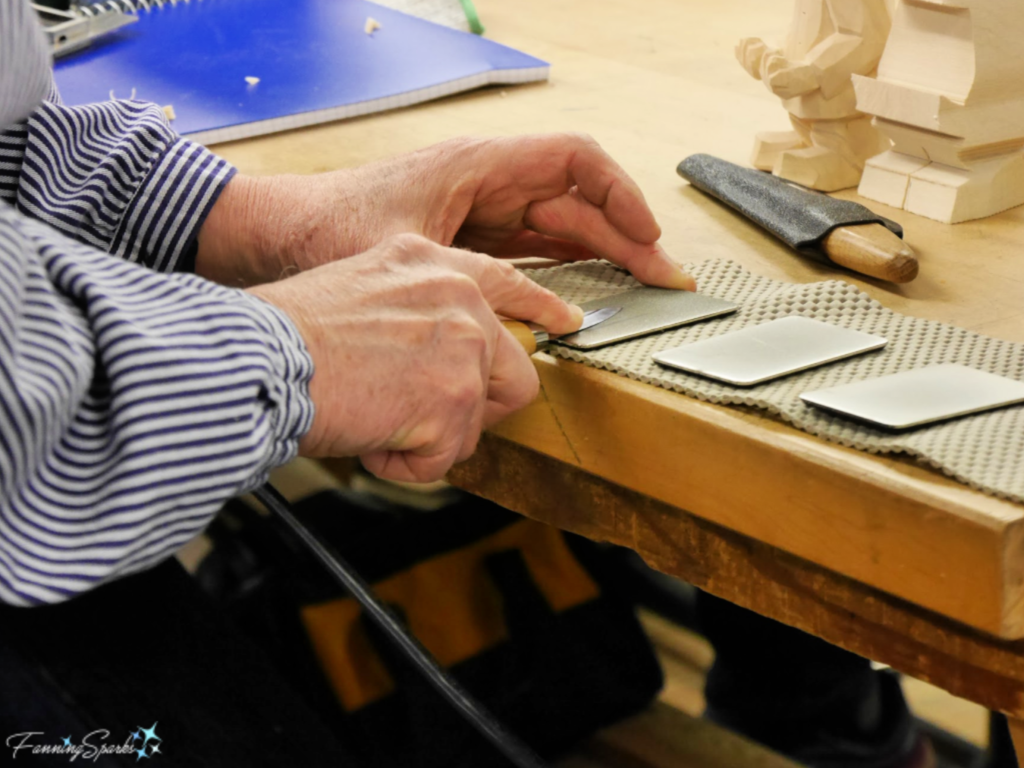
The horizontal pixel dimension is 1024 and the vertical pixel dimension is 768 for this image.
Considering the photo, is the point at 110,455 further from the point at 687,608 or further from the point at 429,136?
the point at 687,608

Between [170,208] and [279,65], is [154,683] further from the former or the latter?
[279,65]

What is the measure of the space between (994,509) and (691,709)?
32.8 inches

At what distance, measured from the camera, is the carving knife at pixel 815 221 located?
2.29 ft

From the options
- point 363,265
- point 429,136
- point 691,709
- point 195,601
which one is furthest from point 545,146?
point 691,709

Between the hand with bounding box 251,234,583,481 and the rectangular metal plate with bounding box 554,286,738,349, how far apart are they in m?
0.04

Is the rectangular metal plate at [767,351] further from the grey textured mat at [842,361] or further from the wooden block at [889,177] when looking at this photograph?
the wooden block at [889,177]

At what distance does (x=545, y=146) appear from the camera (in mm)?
741

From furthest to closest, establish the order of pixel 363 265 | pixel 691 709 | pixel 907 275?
pixel 691 709 < pixel 907 275 < pixel 363 265

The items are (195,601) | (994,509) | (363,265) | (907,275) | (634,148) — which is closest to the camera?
(994,509)

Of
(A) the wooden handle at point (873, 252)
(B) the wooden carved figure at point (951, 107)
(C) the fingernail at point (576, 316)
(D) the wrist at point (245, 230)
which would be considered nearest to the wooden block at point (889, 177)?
(B) the wooden carved figure at point (951, 107)

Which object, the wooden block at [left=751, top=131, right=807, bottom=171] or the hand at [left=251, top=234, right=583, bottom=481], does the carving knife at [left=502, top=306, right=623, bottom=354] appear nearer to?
the hand at [left=251, top=234, right=583, bottom=481]

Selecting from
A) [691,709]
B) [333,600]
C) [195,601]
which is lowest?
[691,709]

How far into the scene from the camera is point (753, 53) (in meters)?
0.92

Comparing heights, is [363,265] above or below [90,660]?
above
